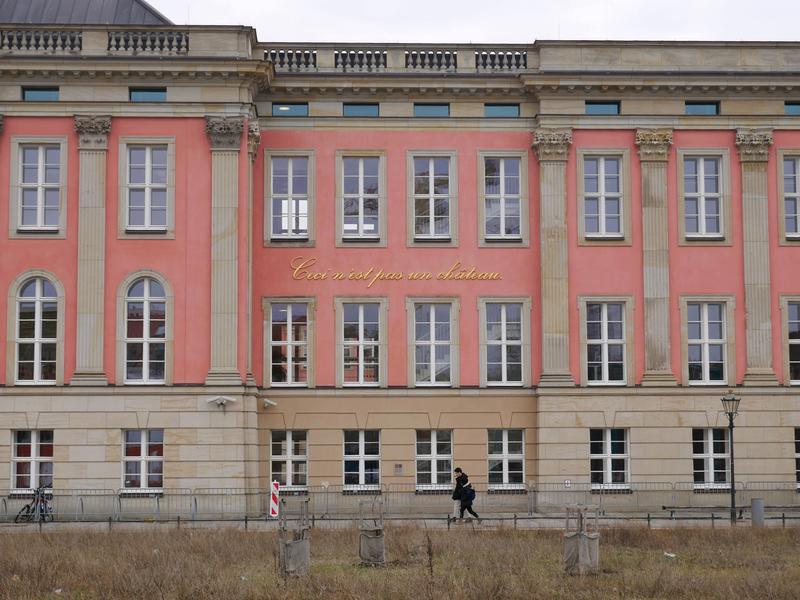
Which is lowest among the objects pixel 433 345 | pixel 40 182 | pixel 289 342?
pixel 433 345

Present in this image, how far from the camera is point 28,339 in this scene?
42.9 m

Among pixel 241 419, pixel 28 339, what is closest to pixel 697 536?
pixel 241 419

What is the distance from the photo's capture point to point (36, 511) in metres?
41.1

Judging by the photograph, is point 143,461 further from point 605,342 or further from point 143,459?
point 605,342

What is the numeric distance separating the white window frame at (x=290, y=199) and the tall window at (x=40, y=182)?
264 inches

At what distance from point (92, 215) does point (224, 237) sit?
416cm

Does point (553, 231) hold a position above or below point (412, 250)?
above

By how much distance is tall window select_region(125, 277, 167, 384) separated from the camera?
141 feet

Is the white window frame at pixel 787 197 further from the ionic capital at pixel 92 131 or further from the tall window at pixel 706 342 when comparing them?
the ionic capital at pixel 92 131

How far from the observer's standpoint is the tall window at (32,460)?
42438 millimetres

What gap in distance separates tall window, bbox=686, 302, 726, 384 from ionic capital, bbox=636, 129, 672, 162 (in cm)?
495

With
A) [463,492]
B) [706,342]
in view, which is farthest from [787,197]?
[463,492]

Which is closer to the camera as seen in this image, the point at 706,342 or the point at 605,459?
the point at 605,459

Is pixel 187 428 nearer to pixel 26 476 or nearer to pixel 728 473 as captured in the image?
pixel 26 476
